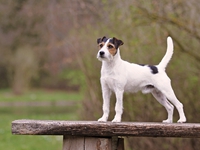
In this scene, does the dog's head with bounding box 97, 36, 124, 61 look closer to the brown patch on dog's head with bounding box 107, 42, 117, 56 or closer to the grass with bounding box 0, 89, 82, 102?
the brown patch on dog's head with bounding box 107, 42, 117, 56

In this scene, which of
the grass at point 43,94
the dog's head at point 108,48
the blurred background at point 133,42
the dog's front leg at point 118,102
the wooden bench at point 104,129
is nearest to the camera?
the dog's head at point 108,48

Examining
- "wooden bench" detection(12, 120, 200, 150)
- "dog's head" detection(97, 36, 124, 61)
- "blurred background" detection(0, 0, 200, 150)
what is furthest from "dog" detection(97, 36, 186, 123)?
"blurred background" detection(0, 0, 200, 150)

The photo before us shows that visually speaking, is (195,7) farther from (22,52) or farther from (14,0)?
(22,52)

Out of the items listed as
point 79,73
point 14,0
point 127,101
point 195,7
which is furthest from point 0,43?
point 195,7

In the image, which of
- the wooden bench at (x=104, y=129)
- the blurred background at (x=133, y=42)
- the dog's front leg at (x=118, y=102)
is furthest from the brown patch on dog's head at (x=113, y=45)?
the blurred background at (x=133, y=42)

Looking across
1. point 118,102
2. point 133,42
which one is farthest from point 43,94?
point 118,102

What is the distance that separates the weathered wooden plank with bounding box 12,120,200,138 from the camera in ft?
16.7

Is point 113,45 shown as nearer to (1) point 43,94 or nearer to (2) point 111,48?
(2) point 111,48

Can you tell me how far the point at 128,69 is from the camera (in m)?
5.30

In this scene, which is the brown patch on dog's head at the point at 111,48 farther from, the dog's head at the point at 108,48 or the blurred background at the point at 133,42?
the blurred background at the point at 133,42

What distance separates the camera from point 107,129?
5.09 m

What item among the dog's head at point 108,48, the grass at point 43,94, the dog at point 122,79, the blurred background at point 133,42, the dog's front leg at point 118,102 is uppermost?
the grass at point 43,94

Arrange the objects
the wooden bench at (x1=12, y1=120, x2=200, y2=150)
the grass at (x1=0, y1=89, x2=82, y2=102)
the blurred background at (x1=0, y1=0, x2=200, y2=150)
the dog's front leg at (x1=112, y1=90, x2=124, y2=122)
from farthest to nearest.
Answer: the grass at (x1=0, y1=89, x2=82, y2=102)
the blurred background at (x1=0, y1=0, x2=200, y2=150)
the dog's front leg at (x1=112, y1=90, x2=124, y2=122)
the wooden bench at (x1=12, y1=120, x2=200, y2=150)

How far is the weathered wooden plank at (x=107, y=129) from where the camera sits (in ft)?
16.7
